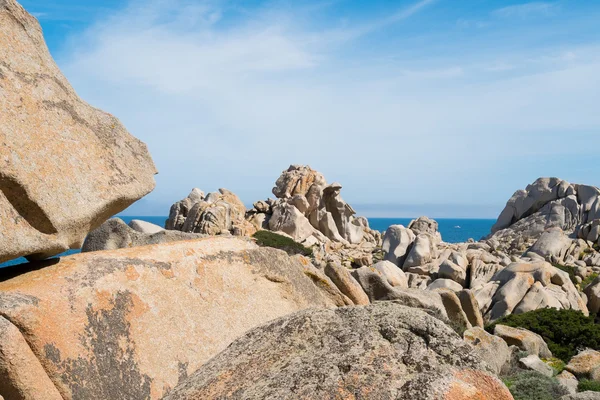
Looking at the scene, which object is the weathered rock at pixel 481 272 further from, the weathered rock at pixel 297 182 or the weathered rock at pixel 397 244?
the weathered rock at pixel 297 182

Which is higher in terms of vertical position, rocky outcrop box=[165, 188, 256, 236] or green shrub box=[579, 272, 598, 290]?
rocky outcrop box=[165, 188, 256, 236]

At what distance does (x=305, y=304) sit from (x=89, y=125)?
13.8 feet

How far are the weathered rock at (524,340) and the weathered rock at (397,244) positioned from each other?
75.8 ft

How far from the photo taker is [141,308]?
24.2 ft

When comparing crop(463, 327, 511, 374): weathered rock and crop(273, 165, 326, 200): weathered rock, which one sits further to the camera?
crop(273, 165, 326, 200): weathered rock

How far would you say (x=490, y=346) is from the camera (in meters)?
17.4

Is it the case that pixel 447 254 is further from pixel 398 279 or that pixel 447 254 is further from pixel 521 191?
pixel 521 191

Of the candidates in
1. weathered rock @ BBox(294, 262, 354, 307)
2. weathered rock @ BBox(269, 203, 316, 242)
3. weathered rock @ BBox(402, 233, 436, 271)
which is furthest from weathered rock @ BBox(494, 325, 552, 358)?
weathered rock @ BBox(269, 203, 316, 242)

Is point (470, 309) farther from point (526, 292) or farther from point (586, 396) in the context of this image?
point (586, 396)

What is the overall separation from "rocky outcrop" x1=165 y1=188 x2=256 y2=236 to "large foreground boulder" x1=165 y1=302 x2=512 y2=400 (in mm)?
42410

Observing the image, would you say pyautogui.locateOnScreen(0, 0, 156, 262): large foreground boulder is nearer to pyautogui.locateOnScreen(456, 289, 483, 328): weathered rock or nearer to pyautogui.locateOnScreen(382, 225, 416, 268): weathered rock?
pyautogui.locateOnScreen(456, 289, 483, 328): weathered rock

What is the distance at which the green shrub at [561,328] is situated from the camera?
23109 millimetres

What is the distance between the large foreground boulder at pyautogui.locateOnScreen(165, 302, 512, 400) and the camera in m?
3.95

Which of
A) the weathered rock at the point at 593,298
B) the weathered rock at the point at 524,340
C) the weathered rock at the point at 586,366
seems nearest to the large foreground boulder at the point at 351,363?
the weathered rock at the point at 586,366
